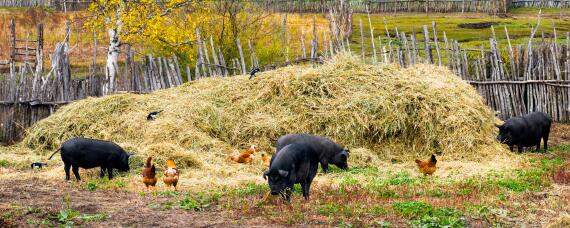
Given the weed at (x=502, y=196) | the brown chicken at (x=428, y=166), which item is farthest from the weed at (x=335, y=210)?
the brown chicken at (x=428, y=166)

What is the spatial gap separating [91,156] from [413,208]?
5.42 m

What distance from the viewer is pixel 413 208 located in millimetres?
8633

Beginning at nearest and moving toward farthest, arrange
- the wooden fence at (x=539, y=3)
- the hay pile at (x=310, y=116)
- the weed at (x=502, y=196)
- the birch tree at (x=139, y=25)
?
the weed at (x=502, y=196), the hay pile at (x=310, y=116), the birch tree at (x=139, y=25), the wooden fence at (x=539, y=3)

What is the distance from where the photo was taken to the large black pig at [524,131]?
14.6 metres

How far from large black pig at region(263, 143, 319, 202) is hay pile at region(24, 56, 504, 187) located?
3576mm

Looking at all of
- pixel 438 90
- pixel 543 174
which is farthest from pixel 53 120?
pixel 543 174

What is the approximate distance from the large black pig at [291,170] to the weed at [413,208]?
1.24m

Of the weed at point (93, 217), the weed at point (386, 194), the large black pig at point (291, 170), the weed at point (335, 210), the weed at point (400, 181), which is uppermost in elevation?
the large black pig at point (291, 170)

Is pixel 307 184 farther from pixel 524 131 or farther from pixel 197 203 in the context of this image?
→ pixel 524 131

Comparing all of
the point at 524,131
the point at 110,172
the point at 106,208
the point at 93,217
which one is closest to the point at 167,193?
the point at 106,208

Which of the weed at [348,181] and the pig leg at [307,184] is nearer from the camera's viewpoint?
the pig leg at [307,184]

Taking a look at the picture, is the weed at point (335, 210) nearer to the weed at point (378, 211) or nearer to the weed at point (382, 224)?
the weed at point (378, 211)

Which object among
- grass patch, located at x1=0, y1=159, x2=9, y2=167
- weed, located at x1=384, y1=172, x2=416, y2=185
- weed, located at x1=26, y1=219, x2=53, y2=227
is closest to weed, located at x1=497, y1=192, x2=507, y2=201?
weed, located at x1=384, y1=172, x2=416, y2=185

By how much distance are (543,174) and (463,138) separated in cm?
277
